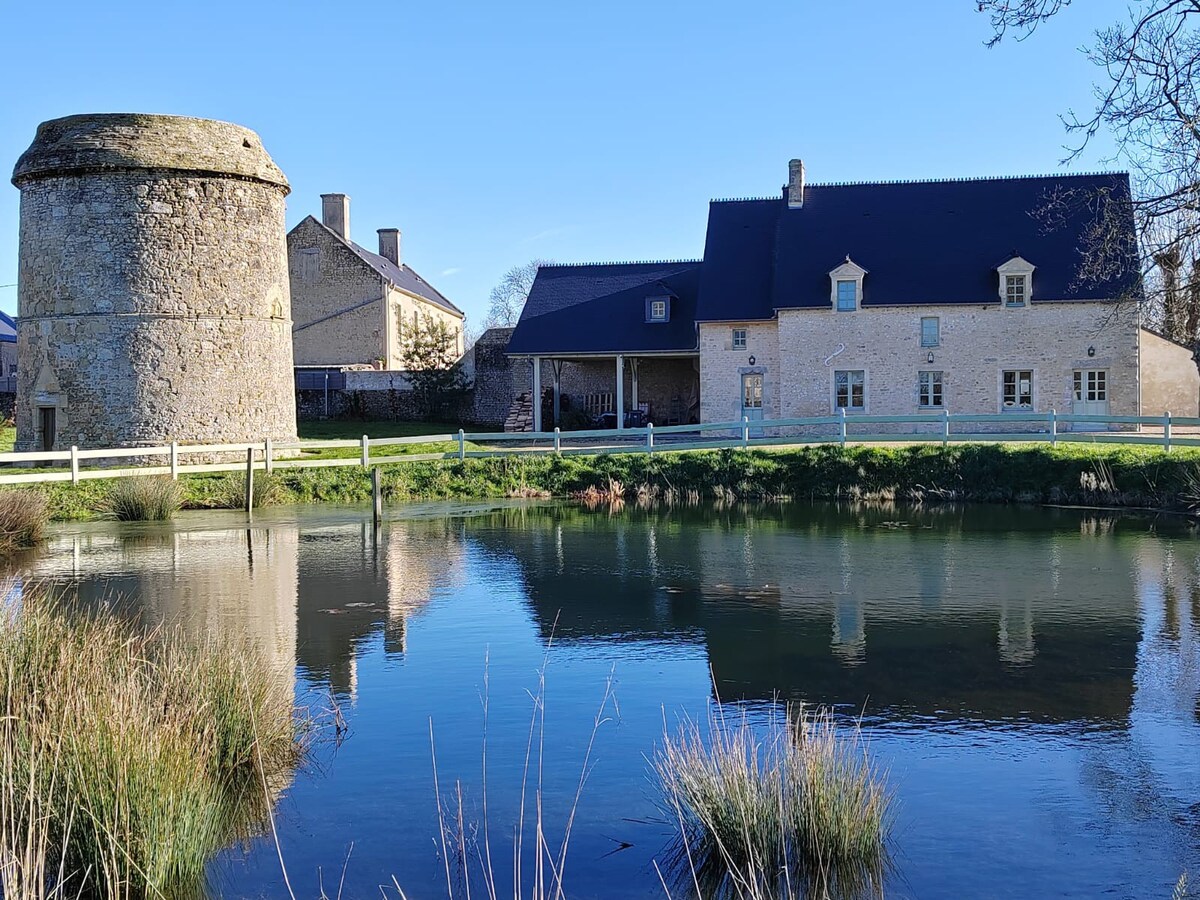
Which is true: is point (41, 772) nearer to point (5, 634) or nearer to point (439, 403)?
point (5, 634)

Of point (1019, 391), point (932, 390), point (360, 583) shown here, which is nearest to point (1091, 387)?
point (1019, 391)

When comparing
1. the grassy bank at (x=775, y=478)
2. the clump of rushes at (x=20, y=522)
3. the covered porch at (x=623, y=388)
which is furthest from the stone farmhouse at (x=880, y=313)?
the clump of rushes at (x=20, y=522)

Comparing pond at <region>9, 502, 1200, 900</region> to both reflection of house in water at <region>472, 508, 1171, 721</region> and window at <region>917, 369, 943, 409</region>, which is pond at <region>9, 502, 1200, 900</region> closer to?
reflection of house in water at <region>472, 508, 1171, 721</region>

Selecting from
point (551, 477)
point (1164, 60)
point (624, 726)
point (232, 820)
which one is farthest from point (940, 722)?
point (551, 477)

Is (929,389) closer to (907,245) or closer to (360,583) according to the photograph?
(907,245)

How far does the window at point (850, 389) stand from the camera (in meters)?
31.1

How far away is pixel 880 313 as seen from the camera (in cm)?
3086

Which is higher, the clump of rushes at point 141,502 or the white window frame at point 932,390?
the white window frame at point 932,390

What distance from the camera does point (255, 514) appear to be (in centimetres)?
2031

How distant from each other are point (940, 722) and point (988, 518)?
1185 cm

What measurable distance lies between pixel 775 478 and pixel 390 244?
2811cm

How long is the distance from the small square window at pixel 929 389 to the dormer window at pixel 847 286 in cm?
250

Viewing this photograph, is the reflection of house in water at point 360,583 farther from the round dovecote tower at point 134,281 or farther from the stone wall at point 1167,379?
the stone wall at point 1167,379

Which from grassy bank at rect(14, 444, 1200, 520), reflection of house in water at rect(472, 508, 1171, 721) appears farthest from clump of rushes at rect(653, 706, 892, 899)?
grassy bank at rect(14, 444, 1200, 520)
